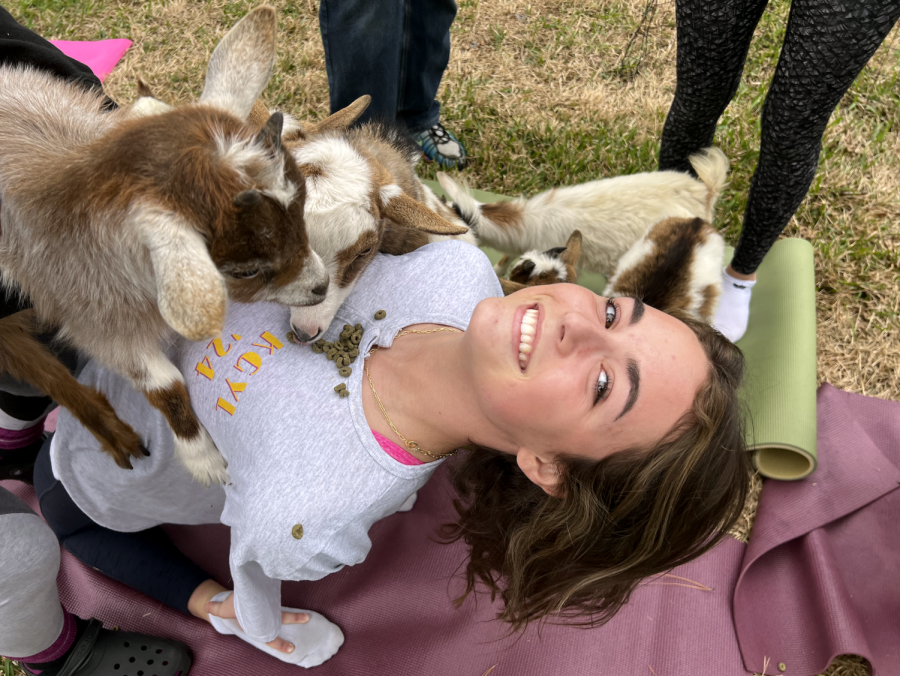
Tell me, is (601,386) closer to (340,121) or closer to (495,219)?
(340,121)

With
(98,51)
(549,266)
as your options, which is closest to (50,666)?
(549,266)

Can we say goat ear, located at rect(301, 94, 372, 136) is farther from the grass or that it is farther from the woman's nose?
the grass

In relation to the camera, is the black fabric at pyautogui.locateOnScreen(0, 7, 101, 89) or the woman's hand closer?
the black fabric at pyautogui.locateOnScreen(0, 7, 101, 89)

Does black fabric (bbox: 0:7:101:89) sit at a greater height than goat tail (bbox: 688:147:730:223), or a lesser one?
greater

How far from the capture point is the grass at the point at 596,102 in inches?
138

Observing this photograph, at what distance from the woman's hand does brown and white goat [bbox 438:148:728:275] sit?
2.07m

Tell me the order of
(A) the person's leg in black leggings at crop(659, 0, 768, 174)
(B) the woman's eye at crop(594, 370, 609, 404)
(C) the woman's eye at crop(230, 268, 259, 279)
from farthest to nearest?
1. (A) the person's leg in black leggings at crop(659, 0, 768, 174)
2. (C) the woman's eye at crop(230, 268, 259, 279)
3. (B) the woman's eye at crop(594, 370, 609, 404)

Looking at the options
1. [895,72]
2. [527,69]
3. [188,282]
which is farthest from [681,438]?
[895,72]

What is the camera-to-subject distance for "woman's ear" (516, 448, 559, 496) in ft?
5.38

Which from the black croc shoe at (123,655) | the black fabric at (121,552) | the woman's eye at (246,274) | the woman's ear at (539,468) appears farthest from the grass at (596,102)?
the black croc shoe at (123,655)

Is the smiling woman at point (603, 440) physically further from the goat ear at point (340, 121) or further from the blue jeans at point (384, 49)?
the blue jeans at point (384, 49)

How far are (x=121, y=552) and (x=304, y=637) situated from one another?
80 centimetres

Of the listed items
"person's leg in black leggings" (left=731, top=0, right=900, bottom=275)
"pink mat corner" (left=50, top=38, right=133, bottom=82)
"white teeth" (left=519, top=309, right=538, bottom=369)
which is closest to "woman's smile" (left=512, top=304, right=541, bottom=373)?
"white teeth" (left=519, top=309, right=538, bottom=369)

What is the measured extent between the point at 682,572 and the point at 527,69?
Answer: 3577mm
